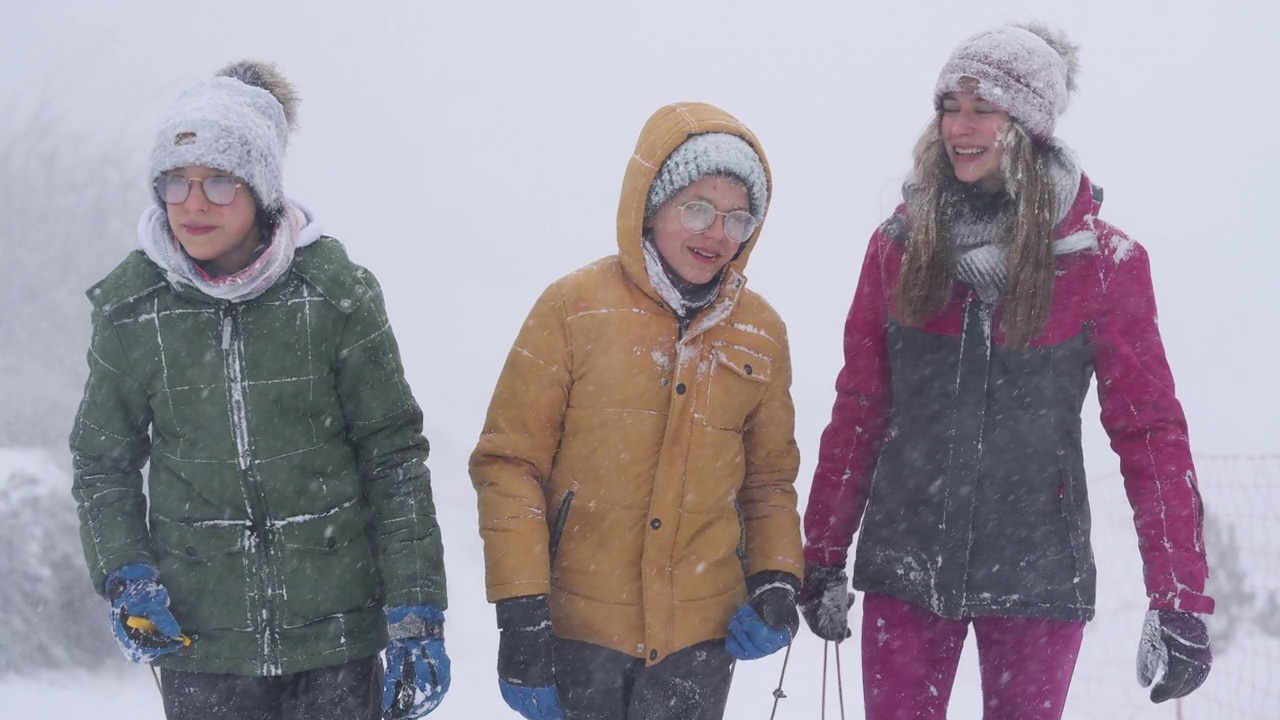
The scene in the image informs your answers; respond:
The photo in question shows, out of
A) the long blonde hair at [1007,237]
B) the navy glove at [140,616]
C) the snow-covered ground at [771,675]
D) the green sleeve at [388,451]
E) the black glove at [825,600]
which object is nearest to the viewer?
the navy glove at [140,616]

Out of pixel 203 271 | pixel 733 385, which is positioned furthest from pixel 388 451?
pixel 733 385

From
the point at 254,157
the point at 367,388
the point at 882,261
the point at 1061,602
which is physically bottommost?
the point at 1061,602

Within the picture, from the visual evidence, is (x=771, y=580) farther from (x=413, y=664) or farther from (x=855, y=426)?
(x=413, y=664)

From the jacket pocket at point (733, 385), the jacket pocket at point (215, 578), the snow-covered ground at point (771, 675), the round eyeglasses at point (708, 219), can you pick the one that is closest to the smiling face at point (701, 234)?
the round eyeglasses at point (708, 219)

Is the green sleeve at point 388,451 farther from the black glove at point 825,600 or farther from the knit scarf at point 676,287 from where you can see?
the black glove at point 825,600

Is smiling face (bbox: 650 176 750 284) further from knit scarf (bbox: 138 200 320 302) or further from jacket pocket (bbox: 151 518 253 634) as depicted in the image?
jacket pocket (bbox: 151 518 253 634)

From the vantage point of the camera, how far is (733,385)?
A: 263cm

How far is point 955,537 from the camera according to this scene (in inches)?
107

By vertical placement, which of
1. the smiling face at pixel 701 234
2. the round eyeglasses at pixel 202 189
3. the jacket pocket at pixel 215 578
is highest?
the round eyeglasses at pixel 202 189

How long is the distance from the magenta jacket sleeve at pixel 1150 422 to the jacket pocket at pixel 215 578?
225cm

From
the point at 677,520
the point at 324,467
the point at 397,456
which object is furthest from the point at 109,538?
the point at 677,520

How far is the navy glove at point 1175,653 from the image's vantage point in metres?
2.55

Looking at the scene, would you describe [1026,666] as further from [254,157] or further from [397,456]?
[254,157]

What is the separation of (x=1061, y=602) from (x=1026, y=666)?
20 centimetres
